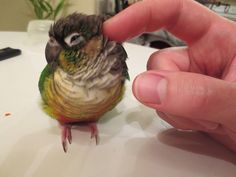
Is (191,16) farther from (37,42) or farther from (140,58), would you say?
(37,42)

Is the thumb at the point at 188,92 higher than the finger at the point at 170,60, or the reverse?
the thumb at the point at 188,92

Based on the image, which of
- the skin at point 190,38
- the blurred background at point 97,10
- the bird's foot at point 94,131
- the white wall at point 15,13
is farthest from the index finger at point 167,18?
the white wall at point 15,13

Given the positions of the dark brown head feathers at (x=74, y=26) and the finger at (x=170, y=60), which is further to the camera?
the finger at (x=170, y=60)

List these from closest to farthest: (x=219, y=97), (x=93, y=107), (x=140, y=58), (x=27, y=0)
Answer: (x=219, y=97) < (x=93, y=107) < (x=140, y=58) < (x=27, y=0)

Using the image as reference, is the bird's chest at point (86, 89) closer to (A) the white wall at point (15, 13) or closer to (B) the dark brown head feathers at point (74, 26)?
(B) the dark brown head feathers at point (74, 26)

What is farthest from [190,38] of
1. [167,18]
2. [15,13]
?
[15,13]

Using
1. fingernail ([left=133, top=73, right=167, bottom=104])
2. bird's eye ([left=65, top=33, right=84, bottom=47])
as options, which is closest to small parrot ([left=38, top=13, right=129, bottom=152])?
bird's eye ([left=65, top=33, right=84, bottom=47])

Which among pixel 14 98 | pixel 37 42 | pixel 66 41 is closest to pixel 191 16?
pixel 66 41

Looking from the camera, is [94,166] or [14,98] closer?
[94,166]
